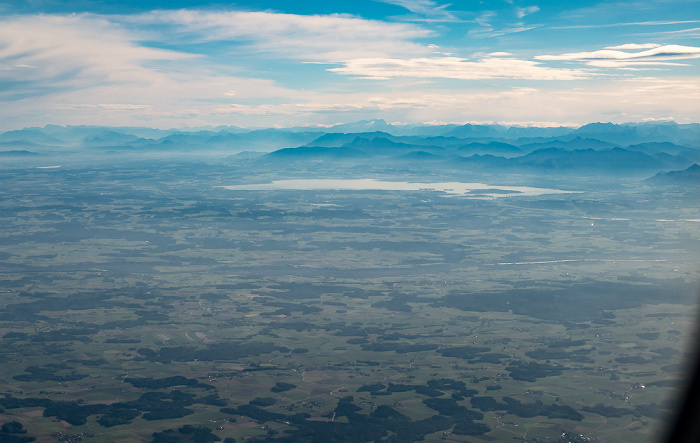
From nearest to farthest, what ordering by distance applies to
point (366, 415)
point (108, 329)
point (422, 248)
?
point (366, 415), point (108, 329), point (422, 248)

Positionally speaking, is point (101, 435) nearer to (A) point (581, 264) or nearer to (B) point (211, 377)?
(B) point (211, 377)

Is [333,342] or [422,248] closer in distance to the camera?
[333,342]

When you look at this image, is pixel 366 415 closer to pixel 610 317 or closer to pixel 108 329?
pixel 108 329

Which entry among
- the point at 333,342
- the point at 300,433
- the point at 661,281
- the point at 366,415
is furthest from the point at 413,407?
the point at 661,281

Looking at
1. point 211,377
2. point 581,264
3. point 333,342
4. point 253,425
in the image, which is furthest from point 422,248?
point 253,425

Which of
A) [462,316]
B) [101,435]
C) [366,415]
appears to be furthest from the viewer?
[462,316]

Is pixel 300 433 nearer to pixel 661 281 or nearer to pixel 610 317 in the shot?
pixel 610 317

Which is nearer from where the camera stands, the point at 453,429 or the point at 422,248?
the point at 453,429

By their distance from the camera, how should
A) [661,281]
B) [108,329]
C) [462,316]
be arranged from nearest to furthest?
[108,329], [462,316], [661,281]

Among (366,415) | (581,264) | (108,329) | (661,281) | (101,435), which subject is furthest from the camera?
(581,264)
